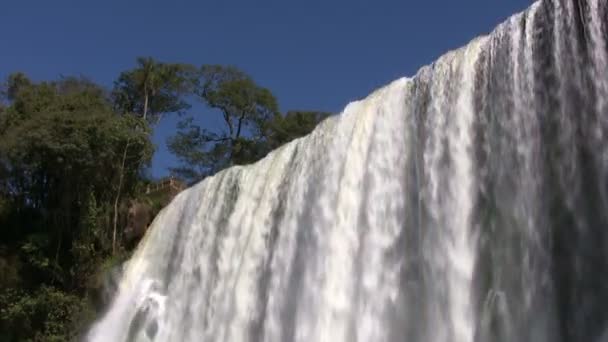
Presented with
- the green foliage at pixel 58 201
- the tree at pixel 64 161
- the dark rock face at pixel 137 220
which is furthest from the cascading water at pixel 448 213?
the tree at pixel 64 161

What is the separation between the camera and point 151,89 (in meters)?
28.4

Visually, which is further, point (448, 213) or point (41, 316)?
point (41, 316)

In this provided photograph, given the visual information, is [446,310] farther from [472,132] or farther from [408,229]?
[472,132]

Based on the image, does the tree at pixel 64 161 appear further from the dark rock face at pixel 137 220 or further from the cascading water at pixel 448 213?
the cascading water at pixel 448 213

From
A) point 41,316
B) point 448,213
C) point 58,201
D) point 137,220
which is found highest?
point 58,201

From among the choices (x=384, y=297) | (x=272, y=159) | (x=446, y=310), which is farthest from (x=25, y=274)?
(x=446, y=310)

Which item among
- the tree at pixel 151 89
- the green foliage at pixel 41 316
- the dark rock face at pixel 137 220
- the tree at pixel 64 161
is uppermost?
the tree at pixel 151 89

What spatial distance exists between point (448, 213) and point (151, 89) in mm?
19862

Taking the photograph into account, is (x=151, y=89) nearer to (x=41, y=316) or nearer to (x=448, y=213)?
(x=41, y=316)

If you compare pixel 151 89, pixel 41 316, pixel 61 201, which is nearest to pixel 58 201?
pixel 61 201

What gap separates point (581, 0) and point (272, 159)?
7253 millimetres

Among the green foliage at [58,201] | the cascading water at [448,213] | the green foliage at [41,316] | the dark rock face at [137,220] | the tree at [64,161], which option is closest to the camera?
the cascading water at [448,213]

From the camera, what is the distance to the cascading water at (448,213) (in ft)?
28.9

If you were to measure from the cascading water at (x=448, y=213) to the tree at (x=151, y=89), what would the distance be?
14.0 m
